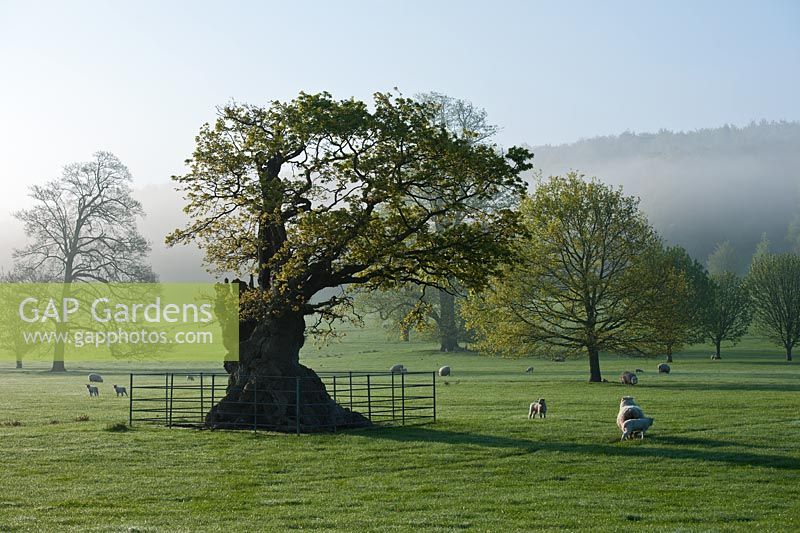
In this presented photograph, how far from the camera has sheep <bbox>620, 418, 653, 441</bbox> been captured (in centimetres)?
2536

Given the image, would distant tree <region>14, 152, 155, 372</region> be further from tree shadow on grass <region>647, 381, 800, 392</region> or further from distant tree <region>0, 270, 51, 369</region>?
tree shadow on grass <region>647, 381, 800, 392</region>

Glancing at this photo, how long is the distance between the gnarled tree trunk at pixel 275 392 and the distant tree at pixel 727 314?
210 feet

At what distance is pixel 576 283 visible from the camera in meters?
53.4

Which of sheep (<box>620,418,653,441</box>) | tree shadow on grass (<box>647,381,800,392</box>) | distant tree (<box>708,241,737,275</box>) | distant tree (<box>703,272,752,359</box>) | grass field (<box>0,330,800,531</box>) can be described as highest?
distant tree (<box>708,241,737,275</box>)

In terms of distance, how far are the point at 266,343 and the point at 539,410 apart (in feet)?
31.0

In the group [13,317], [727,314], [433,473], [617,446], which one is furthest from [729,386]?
[13,317]

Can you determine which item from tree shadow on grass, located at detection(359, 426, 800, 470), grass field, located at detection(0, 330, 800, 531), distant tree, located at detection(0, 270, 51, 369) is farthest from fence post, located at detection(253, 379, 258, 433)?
distant tree, located at detection(0, 270, 51, 369)

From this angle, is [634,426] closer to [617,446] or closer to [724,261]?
[617,446]

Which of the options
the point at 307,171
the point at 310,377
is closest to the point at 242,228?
the point at 307,171

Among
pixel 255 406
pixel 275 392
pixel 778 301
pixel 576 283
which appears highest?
pixel 778 301

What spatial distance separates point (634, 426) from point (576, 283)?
2852 centimetres

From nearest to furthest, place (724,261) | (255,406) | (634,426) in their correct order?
(634,426), (255,406), (724,261)

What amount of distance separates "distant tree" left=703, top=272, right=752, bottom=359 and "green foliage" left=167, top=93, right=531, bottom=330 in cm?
6238

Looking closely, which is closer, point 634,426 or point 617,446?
point 617,446
